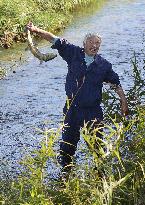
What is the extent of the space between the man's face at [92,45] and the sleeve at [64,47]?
25cm

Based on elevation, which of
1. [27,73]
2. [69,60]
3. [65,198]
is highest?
[69,60]

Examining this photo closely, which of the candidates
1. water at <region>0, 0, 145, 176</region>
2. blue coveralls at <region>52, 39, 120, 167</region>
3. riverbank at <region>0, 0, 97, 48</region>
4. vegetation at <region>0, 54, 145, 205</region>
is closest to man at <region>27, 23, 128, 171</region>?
blue coveralls at <region>52, 39, 120, 167</region>

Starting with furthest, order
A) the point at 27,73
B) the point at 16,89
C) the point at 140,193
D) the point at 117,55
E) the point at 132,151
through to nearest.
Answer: the point at 117,55 → the point at 27,73 → the point at 16,89 → the point at 132,151 → the point at 140,193

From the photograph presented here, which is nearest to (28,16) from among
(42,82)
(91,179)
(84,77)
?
(42,82)

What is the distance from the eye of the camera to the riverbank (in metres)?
22.5

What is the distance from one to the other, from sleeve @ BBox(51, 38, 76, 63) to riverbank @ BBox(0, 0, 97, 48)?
14.4 meters

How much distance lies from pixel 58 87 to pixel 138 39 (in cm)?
763

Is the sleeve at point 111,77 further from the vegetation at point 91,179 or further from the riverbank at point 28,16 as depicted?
the riverbank at point 28,16

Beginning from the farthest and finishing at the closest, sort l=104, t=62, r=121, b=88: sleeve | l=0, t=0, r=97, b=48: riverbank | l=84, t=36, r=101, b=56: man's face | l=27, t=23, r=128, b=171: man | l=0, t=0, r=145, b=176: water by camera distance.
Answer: l=0, t=0, r=97, b=48: riverbank → l=0, t=0, r=145, b=176: water → l=104, t=62, r=121, b=88: sleeve → l=27, t=23, r=128, b=171: man → l=84, t=36, r=101, b=56: man's face

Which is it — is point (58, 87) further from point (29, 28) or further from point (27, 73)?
point (29, 28)

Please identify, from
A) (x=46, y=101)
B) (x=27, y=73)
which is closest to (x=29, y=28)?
(x=46, y=101)

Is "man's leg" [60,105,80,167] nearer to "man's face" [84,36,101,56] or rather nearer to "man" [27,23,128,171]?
"man" [27,23,128,171]

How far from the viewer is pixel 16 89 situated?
1517 cm

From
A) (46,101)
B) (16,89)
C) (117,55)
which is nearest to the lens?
(46,101)
